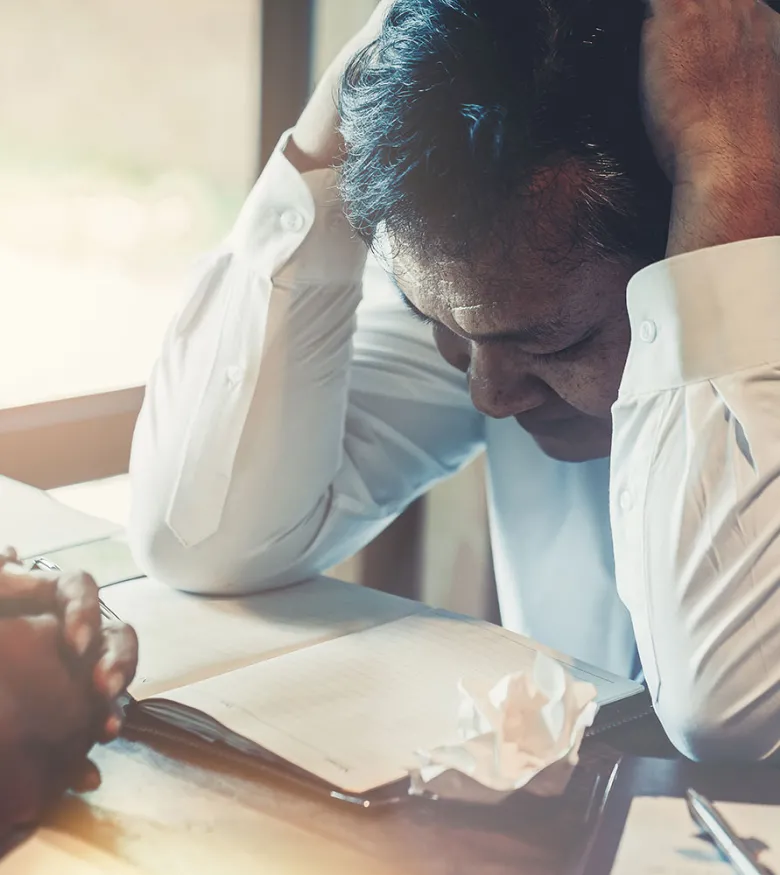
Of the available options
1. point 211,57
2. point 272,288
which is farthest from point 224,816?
point 211,57

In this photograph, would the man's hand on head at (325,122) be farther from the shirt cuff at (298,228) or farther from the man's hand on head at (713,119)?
the man's hand on head at (713,119)

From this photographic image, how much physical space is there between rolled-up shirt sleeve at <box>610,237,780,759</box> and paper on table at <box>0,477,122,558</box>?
0.38 meters

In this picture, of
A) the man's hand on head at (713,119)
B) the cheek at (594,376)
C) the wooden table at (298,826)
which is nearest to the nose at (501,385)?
the cheek at (594,376)

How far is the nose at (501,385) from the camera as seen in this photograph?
24.2 inches

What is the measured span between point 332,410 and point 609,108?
334mm

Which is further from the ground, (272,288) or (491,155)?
(491,155)

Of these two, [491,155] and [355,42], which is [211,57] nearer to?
[355,42]

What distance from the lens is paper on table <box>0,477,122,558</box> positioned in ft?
2.19

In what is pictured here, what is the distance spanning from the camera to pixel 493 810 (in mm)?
428

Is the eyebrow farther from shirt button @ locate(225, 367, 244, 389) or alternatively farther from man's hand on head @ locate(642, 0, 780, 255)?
shirt button @ locate(225, 367, 244, 389)

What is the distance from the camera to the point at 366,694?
0.53 meters

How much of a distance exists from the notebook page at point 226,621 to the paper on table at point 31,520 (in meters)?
0.05

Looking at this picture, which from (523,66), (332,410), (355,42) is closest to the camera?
(523,66)

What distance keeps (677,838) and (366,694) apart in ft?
0.60
